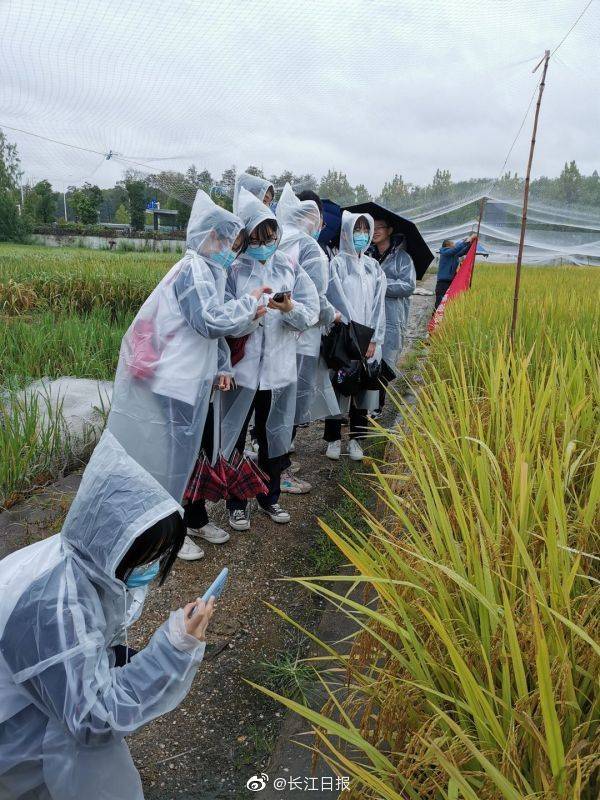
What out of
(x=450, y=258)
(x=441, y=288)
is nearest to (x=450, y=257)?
(x=450, y=258)

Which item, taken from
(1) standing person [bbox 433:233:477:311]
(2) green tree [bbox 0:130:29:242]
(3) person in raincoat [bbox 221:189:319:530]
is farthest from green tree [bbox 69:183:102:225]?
(3) person in raincoat [bbox 221:189:319:530]

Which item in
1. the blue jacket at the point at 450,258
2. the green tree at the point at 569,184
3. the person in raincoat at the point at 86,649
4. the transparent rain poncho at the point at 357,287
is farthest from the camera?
the blue jacket at the point at 450,258

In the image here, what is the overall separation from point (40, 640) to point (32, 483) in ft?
6.55

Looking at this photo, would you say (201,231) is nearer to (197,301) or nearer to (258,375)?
(197,301)

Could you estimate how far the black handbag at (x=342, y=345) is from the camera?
3.49 metres

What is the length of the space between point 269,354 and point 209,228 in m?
0.65

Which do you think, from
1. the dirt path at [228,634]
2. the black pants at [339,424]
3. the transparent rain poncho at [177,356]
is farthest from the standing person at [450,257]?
the transparent rain poncho at [177,356]

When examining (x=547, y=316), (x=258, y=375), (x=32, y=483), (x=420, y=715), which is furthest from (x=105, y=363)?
(x=420, y=715)

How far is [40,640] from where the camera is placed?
111cm

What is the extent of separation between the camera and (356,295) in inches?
143

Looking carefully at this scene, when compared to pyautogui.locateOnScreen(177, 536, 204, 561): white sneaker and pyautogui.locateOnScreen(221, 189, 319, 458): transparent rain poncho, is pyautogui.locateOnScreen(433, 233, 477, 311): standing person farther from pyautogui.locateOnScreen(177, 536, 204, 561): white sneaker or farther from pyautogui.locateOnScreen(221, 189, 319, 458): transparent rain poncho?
pyautogui.locateOnScreen(177, 536, 204, 561): white sneaker

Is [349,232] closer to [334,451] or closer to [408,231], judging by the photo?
[408,231]

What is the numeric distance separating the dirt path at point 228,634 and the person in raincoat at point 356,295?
477 millimetres

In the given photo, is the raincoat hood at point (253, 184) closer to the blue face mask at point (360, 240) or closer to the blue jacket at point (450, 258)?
the blue face mask at point (360, 240)
